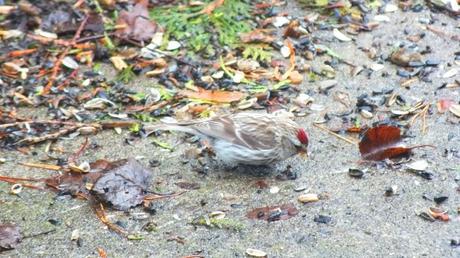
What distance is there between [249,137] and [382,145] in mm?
914

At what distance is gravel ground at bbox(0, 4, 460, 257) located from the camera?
525 centimetres

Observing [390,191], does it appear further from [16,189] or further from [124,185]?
[16,189]

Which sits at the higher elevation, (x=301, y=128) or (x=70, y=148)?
(x=301, y=128)

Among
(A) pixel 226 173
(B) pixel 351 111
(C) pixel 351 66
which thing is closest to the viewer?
(A) pixel 226 173

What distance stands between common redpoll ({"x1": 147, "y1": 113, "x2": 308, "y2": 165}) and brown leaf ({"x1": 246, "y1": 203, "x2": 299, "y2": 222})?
54 centimetres

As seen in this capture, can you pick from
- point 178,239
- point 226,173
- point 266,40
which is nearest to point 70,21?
point 266,40

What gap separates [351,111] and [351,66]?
719mm

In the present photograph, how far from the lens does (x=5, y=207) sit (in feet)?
18.7

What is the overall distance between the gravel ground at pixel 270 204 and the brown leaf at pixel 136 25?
120cm

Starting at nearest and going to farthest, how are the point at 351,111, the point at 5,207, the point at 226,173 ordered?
the point at 5,207 < the point at 226,173 < the point at 351,111

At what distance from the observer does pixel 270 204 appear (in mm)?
5707

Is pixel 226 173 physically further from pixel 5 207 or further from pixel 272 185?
pixel 5 207

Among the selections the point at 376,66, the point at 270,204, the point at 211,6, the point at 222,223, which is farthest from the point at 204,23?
the point at 222,223

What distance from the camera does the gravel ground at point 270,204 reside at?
525cm
